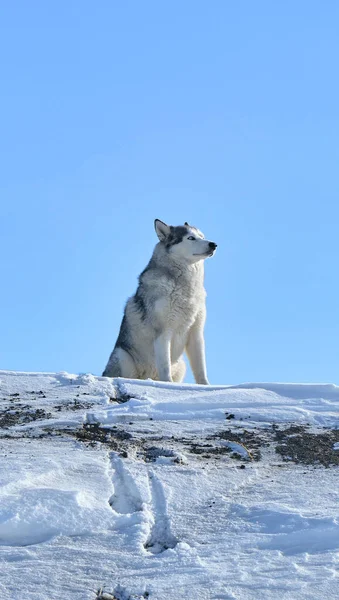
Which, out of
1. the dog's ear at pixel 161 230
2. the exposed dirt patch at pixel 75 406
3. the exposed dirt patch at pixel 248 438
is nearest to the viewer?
the exposed dirt patch at pixel 248 438

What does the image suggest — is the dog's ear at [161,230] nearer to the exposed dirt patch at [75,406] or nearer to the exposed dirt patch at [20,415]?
the exposed dirt patch at [75,406]

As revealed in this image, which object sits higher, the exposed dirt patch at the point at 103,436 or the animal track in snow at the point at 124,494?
the exposed dirt patch at the point at 103,436

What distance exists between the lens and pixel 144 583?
4.46 m

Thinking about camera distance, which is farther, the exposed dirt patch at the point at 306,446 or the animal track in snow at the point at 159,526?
the exposed dirt patch at the point at 306,446

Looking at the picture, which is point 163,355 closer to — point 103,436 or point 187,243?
point 187,243

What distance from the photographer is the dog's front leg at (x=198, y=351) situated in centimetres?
1294

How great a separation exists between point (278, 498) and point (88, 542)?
1603mm

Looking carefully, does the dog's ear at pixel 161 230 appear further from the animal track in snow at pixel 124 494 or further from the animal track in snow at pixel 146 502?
the animal track in snow at pixel 124 494

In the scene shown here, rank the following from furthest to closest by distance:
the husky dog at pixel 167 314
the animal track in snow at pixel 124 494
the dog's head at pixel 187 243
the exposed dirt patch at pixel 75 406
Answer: the dog's head at pixel 187 243 → the husky dog at pixel 167 314 → the exposed dirt patch at pixel 75 406 → the animal track in snow at pixel 124 494

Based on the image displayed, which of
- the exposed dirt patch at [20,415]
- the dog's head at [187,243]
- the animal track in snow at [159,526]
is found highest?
the dog's head at [187,243]

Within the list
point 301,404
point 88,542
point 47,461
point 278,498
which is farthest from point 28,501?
point 301,404

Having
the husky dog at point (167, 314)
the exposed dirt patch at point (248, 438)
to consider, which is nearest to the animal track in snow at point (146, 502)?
the exposed dirt patch at point (248, 438)

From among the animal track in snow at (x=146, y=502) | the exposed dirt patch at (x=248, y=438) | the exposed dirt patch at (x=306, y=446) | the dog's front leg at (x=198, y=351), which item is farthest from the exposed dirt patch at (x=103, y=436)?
the dog's front leg at (x=198, y=351)

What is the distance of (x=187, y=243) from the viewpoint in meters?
12.9
